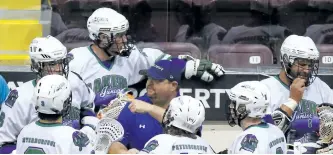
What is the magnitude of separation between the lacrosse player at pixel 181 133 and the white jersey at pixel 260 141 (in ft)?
0.62

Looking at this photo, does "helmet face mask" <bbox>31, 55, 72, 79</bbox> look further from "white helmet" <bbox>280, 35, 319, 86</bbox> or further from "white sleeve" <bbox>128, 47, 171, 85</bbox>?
"white helmet" <bbox>280, 35, 319, 86</bbox>

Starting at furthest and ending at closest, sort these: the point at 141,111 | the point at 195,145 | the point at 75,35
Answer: the point at 75,35
the point at 141,111
the point at 195,145

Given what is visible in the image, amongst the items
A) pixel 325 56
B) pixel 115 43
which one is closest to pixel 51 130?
pixel 115 43

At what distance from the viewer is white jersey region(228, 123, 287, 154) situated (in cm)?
672

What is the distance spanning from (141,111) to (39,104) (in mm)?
867

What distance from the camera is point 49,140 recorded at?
664 centimetres

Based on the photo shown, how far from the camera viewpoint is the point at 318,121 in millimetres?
7938

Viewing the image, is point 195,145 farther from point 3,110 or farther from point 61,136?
point 3,110

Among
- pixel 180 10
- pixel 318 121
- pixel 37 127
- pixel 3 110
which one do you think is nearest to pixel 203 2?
pixel 180 10

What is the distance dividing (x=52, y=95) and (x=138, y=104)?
2.71 feet

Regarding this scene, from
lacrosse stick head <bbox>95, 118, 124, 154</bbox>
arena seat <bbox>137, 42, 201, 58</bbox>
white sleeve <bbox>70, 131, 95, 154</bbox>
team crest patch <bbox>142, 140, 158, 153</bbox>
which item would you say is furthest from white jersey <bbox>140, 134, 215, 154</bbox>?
arena seat <bbox>137, 42, 201, 58</bbox>

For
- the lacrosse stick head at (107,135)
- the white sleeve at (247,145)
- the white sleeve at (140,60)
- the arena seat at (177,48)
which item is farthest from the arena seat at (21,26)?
the white sleeve at (247,145)

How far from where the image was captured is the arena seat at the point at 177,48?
9055 mm

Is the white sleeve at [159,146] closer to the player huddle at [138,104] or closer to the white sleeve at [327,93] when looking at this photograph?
the player huddle at [138,104]
